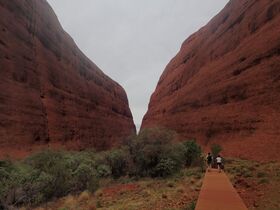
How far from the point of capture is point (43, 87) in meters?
37.8

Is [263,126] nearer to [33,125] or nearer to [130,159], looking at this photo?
[130,159]

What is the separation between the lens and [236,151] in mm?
28391

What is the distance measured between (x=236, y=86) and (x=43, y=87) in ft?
71.5

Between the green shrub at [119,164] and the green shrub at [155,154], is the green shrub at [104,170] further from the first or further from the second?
the green shrub at [155,154]

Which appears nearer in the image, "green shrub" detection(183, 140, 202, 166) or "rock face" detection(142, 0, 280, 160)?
"green shrub" detection(183, 140, 202, 166)

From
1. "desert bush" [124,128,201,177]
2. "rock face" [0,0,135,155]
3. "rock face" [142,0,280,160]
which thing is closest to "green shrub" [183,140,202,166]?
"desert bush" [124,128,201,177]

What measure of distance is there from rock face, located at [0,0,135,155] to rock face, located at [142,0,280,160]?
13.4 m

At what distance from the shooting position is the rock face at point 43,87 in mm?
31000

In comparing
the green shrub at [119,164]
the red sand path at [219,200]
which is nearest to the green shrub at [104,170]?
the green shrub at [119,164]

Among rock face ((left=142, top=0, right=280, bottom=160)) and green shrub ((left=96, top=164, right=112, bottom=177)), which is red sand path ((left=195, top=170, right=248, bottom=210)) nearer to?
green shrub ((left=96, top=164, right=112, bottom=177))

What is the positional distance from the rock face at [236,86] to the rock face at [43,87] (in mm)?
13351

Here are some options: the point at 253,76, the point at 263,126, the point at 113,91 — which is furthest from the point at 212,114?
the point at 113,91

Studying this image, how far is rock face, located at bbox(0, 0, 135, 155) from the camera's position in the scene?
3100cm

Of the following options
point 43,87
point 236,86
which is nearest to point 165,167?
point 236,86
